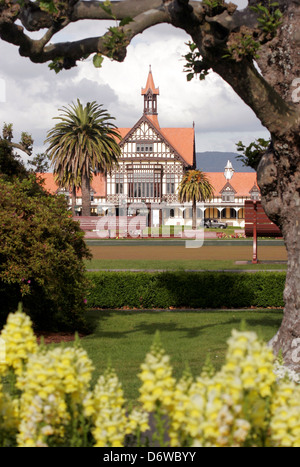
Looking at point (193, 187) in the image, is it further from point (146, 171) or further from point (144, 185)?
point (144, 185)

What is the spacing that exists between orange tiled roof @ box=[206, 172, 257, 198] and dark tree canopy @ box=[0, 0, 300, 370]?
82.3m

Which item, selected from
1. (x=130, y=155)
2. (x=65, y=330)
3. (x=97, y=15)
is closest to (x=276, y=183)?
(x=97, y=15)

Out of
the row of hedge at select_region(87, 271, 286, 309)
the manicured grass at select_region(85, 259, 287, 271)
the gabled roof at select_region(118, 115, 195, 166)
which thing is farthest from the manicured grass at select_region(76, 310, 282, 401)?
the gabled roof at select_region(118, 115, 195, 166)

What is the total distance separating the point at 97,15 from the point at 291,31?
109 inches

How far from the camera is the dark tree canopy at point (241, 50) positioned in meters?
6.23

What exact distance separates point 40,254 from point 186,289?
6.53m

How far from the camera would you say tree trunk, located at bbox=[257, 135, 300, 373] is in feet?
24.7

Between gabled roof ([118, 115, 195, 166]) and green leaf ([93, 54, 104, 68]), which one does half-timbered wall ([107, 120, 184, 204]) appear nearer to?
gabled roof ([118, 115, 195, 166])

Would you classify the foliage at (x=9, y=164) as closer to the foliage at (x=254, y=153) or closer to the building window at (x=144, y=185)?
the foliage at (x=254, y=153)

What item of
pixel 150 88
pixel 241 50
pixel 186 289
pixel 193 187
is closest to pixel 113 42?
pixel 241 50

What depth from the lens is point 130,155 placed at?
7250 cm

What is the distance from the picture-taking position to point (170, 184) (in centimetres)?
7394

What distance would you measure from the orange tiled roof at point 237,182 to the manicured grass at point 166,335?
250ft
